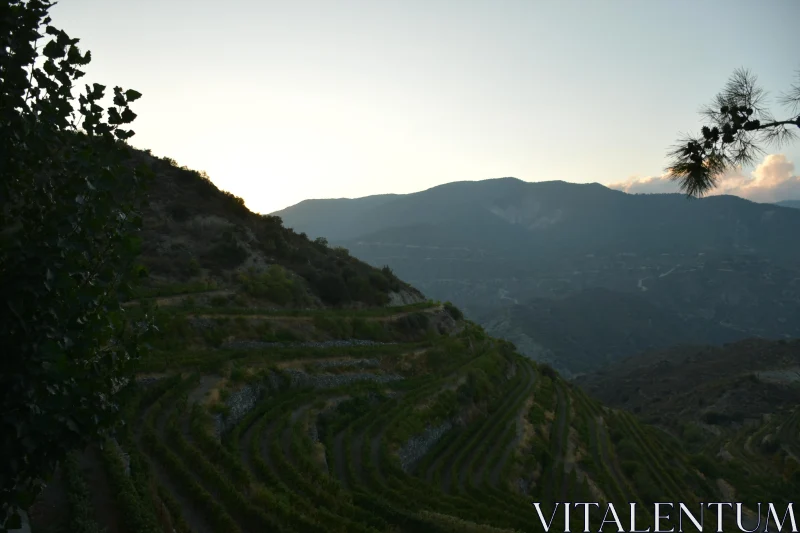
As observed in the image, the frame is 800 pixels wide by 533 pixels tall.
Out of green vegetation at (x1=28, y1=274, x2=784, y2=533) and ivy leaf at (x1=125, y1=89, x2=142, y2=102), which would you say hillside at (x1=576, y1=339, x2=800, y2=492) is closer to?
green vegetation at (x1=28, y1=274, x2=784, y2=533)

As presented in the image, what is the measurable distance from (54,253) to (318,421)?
2289 centimetres

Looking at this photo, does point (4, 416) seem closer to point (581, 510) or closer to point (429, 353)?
point (581, 510)

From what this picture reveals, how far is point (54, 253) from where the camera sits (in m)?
5.75

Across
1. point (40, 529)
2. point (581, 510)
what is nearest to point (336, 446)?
point (581, 510)

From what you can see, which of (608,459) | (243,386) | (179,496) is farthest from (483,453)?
(179,496)

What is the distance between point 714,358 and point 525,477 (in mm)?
129554

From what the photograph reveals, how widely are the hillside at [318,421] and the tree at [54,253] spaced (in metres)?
0.82

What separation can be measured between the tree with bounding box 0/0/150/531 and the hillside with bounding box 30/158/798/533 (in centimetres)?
82

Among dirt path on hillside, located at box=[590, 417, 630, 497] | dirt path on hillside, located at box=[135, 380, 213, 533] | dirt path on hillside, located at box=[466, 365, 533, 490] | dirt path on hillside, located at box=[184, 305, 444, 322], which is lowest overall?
dirt path on hillside, located at box=[590, 417, 630, 497]

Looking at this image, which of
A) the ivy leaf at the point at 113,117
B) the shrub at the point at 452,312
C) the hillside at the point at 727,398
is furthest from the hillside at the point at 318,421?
the hillside at the point at 727,398

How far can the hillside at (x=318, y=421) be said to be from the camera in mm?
14812

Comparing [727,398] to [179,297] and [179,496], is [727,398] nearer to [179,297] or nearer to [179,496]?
[179,297]

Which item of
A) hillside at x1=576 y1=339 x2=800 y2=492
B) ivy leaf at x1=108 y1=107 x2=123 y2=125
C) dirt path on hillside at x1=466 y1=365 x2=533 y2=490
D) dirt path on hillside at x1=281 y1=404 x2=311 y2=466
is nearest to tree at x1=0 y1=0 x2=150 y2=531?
ivy leaf at x1=108 y1=107 x2=123 y2=125

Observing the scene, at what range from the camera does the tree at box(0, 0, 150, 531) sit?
5.64 meters
